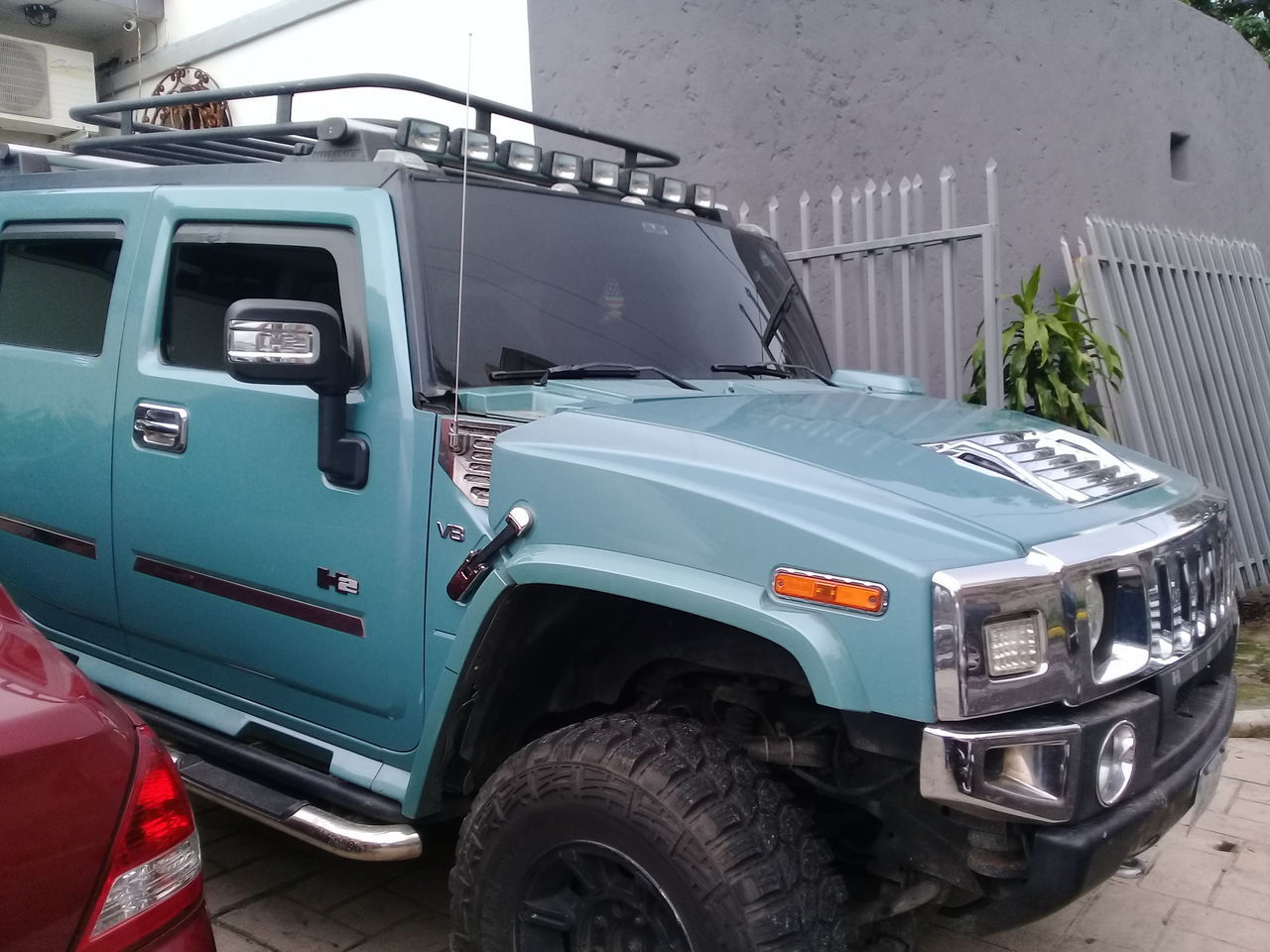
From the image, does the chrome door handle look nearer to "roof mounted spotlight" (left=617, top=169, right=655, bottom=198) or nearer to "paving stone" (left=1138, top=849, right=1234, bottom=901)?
"roof mounted spotlight" (left=617, top=169, right=655, bottom=198)

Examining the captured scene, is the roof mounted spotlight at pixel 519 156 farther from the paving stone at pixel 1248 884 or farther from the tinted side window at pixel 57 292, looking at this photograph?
the paving stone at pixel 1248 884

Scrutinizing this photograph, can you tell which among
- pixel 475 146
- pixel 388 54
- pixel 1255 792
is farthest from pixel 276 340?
pixel 388 54

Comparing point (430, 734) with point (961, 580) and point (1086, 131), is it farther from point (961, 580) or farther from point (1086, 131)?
point (1086, 131)

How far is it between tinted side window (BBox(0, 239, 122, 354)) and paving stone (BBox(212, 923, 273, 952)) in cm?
174

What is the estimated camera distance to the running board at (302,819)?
Answer: 253 cm

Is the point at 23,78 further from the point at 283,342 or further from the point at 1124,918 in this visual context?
the point at 1124,918

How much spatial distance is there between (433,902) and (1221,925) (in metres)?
2.29


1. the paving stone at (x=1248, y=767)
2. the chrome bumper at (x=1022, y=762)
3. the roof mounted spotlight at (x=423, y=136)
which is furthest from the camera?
the paving stone at (x=1248, y=767)

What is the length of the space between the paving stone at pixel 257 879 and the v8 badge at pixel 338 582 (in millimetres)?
1093

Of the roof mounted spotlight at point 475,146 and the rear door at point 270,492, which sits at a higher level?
the roof mounted spotlight at point 475,146

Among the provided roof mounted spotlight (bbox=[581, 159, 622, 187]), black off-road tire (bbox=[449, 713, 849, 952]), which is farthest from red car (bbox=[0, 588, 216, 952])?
roof mounted spotlight (bbox=[581, 159, 622, 187])

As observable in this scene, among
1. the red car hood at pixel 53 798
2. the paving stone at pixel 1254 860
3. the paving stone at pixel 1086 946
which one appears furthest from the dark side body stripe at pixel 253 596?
the paving stone at pixel 1254 860

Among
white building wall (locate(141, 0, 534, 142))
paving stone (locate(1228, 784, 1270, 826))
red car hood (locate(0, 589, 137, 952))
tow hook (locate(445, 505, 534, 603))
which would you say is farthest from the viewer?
white building wall (locate(141, 0, 534, 142))

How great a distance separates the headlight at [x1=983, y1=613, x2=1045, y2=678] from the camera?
6.37 feet
